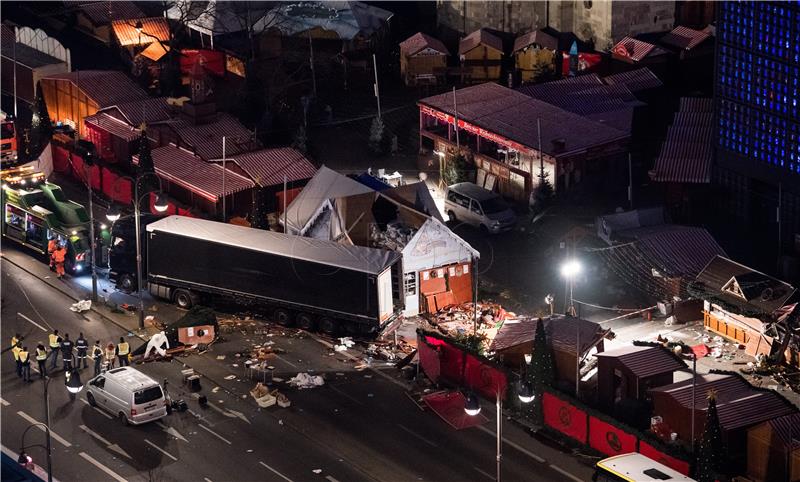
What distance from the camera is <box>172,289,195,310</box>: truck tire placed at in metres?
74.6

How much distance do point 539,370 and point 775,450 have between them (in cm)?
980

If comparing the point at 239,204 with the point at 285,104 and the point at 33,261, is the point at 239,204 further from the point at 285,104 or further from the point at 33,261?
the point at 285,104

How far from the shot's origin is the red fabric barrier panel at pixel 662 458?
187 ft

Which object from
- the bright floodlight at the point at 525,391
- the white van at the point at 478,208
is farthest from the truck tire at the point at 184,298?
the bright floodlight at the point at 525,391

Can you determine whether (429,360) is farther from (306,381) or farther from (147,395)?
(147,395)

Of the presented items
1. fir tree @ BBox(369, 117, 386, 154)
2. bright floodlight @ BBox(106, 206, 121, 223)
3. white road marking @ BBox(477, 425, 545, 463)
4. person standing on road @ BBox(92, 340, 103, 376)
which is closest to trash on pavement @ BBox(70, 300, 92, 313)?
bright floodlight @ BBox(106, 206, 121, 223)

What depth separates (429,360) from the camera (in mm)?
67250

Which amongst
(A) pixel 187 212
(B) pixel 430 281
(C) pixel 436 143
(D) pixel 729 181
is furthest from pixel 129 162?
(D) pixel 729 181

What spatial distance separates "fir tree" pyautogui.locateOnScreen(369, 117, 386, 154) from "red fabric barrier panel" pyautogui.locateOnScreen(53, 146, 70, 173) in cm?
1651

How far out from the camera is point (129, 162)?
3551 inches

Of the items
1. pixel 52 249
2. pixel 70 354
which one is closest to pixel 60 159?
pixel 52 249

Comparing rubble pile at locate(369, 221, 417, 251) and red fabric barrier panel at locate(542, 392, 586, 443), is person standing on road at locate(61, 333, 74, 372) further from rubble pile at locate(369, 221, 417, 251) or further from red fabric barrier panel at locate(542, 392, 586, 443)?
red fabric barrier panel at locate(542, 392, 586, 443)

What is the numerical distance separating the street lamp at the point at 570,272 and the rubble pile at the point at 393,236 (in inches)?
274

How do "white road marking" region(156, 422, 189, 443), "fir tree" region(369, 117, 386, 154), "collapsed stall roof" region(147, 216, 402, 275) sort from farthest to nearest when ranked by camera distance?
"fir tree" region(369, 117, 386, 154) → "collapsed stall roof" region(147, 216, 402, 275) → "white road marking" region(156, 422, 189, 443)
